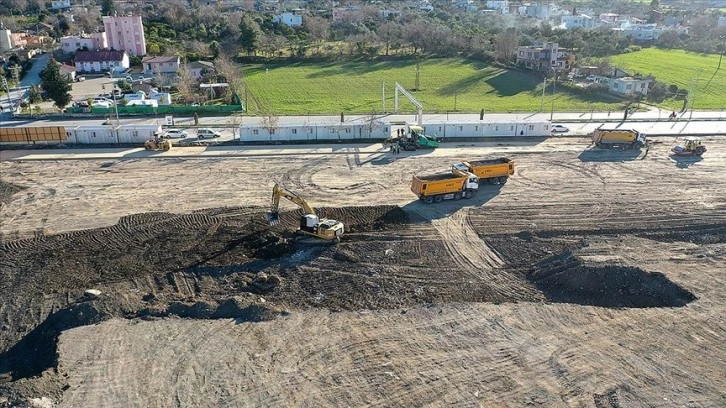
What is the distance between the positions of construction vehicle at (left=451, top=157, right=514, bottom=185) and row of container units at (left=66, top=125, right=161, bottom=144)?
791 inches

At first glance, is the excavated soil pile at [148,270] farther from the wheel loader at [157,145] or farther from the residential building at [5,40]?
the residential building at [5,40]

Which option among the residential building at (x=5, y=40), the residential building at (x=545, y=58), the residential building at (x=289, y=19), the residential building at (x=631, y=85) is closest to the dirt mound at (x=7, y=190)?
the residential building at (x=631, y=85)

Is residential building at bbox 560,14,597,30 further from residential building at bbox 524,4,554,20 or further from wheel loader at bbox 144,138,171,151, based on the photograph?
wheel loader at bbox 144,138,171,151

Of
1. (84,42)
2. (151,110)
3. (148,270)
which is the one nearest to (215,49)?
(84,42)

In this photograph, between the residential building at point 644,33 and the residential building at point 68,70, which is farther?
the residential building at point 644,33

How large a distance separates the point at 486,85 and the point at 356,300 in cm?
4461

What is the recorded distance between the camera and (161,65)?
64.1m

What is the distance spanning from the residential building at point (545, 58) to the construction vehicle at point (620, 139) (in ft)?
94.0

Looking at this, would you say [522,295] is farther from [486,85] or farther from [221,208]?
[486,85]

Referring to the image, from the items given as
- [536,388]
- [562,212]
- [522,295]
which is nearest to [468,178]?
[562,212]

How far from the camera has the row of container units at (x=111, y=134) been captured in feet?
122

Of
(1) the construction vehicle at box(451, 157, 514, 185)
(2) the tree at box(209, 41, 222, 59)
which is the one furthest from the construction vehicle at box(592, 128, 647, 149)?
(2) the tree at box(209, 41, 222, 59)

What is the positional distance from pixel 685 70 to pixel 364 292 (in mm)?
62546

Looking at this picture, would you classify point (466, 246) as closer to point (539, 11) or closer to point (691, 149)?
point (691, 149)
